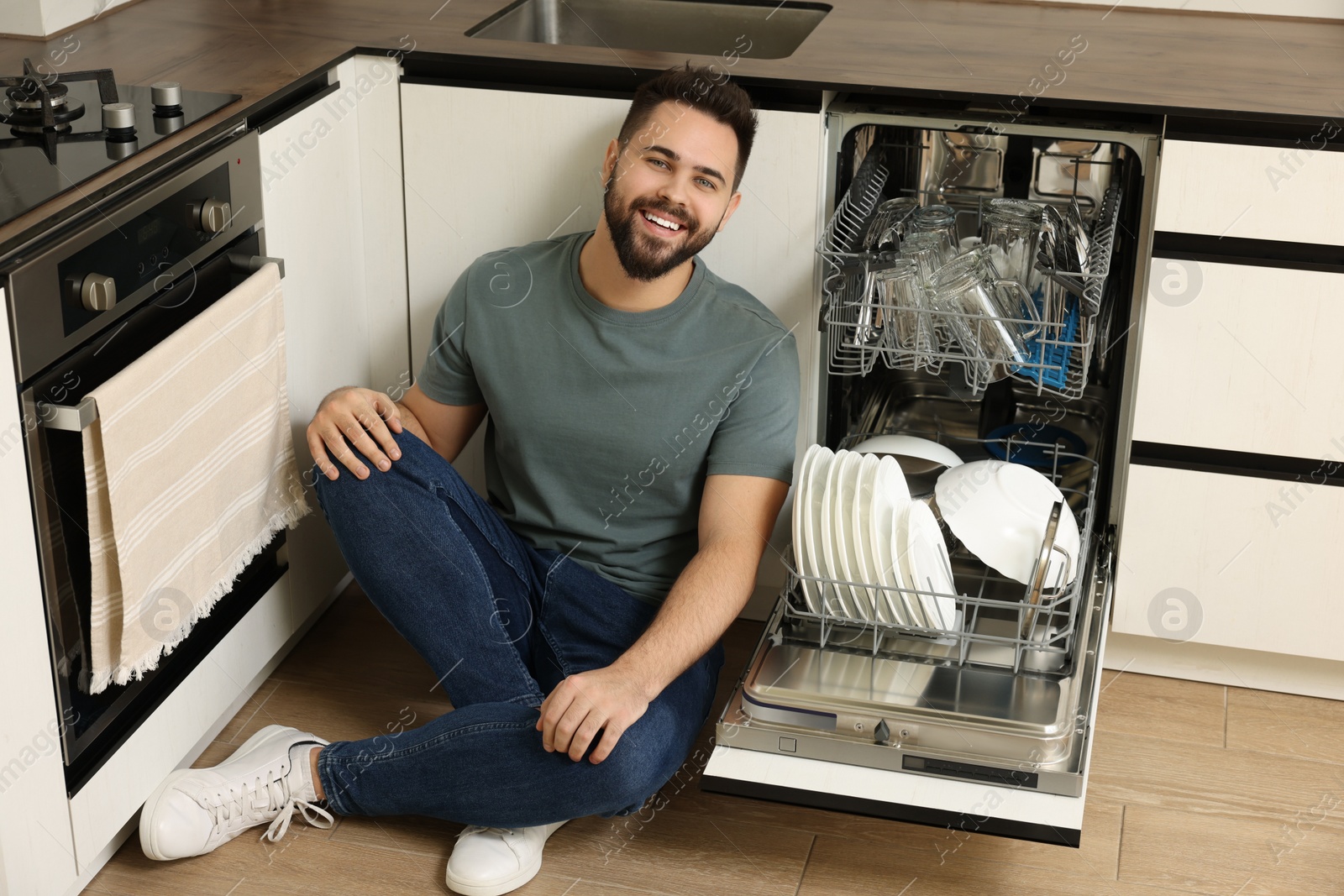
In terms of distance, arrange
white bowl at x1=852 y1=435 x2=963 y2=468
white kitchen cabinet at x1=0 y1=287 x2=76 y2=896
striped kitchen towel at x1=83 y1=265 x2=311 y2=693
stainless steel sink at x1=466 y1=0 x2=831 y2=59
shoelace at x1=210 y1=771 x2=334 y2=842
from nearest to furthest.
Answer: white kitchen cabinet at x1=0 y1=287 x2=76 y2=896 → striped kitchen towel at x1=83 y1=265 x2=311 y2=693 → shoelace at x1=210 y1=771 x2=334 y2=842 → white bowl at x1=852 y1=435 x2=963 y2=468 → stainless steel sink at x1=466 y1=0 x2=831 y2=59

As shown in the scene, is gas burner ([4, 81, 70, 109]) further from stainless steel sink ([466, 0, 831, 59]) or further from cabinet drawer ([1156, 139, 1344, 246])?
cabinet drawer ([1156, 139, 1344, 246])

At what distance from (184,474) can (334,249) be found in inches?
20.0

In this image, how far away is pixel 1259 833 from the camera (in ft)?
5.80

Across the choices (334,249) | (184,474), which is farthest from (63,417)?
(334,249)

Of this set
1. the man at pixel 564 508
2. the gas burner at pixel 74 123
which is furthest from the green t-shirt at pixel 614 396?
the gas burner at pixel 74 123

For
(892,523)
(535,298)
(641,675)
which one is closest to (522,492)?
(535,298)

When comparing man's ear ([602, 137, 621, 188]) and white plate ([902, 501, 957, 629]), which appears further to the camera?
man's ear ([602, 137, 621, 188])

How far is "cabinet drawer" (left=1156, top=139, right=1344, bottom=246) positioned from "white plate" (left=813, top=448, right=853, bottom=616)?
20.8 inches

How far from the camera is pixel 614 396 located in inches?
71.5

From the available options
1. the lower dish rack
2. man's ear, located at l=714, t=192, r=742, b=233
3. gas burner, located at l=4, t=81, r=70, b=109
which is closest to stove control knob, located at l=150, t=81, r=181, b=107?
gas burner, located at l=4, t=81, r=70, b=109

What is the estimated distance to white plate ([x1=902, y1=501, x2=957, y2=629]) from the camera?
164 centimetres

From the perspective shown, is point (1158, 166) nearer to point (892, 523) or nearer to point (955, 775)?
point (892, 523)

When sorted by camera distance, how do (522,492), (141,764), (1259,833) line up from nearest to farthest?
(141,764) → (1259,833) → (522,492)

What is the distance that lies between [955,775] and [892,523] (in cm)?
29
